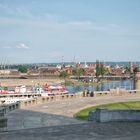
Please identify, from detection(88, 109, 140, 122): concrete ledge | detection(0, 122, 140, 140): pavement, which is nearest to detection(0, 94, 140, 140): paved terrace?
detection(0, 122, 140, 140): pavement

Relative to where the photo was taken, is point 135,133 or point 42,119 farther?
point 42,119

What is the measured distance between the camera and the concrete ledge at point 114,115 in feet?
85.6

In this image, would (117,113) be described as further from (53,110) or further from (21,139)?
(53,110)

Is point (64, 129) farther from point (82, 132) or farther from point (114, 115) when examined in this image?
point (114, 115)

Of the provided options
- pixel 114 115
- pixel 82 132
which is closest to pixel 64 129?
pixel 82 132

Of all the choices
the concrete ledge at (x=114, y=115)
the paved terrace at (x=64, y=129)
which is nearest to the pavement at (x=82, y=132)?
the paved terrace at (x=64, y=129)

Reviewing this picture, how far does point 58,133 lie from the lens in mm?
22312

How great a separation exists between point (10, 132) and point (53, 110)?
12.9 meters

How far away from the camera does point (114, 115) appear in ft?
86.7

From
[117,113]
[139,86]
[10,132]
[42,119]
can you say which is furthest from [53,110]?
[139,86]

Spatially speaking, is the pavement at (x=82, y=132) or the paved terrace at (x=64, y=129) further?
the paved terrace at (x=64, y=129)

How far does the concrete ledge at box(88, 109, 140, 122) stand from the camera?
26078 mm

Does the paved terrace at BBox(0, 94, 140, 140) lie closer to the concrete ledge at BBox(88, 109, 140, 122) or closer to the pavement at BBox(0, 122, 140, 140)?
the pavement at BBox(0, 122, 140, 140)

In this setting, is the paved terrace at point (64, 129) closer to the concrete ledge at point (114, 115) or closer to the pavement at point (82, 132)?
the pavement at point (82, 132)
